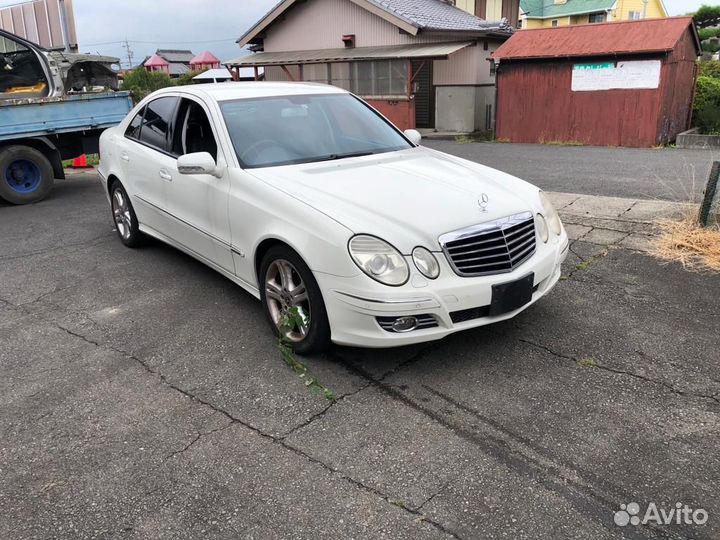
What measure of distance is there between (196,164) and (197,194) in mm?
483

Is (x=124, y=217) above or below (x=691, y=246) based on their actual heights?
above

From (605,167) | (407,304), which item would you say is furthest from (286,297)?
(605,167)

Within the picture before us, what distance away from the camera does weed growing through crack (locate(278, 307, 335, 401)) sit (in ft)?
11.3

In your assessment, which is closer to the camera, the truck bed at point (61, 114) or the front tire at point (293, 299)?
the front tire at point (293, 299)

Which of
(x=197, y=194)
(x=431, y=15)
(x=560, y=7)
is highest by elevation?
(x=560, y=7)

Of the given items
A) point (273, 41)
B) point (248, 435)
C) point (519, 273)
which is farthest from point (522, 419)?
point (273, 41)

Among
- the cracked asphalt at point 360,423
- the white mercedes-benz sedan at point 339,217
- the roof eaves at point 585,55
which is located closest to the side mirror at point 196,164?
the white mercedes-benz sedan at point 339,217

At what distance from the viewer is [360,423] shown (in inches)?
122

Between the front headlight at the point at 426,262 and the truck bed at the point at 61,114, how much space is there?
7360mm

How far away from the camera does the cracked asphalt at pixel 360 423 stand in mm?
2492

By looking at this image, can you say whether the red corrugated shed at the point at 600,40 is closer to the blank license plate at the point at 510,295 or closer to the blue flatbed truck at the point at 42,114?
the blue flatbed truck at the point at 42,114

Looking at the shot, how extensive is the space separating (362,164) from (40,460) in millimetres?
2650

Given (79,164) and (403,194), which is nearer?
(403,194)

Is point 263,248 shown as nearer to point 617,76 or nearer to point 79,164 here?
point 79,164
